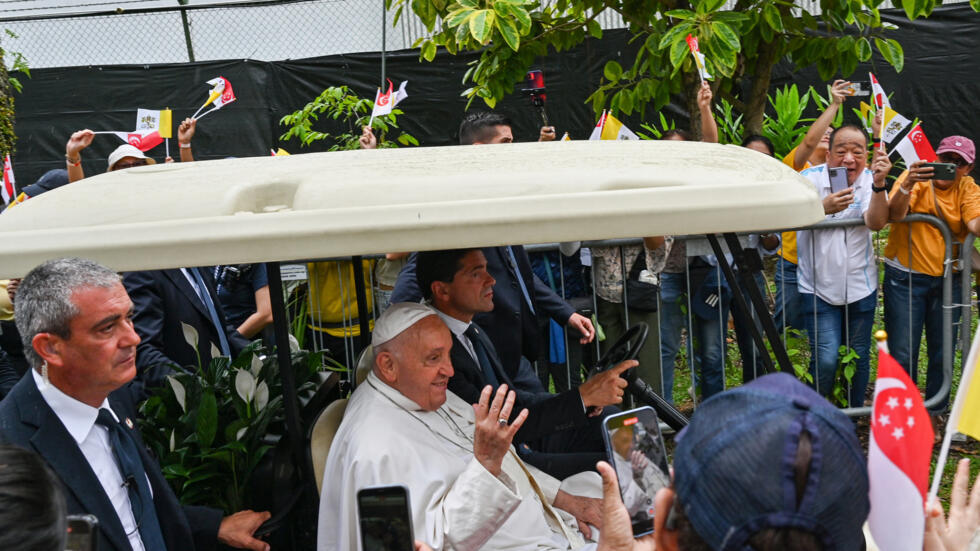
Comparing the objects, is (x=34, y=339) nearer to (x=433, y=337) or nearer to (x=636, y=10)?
(x=433, y=337)

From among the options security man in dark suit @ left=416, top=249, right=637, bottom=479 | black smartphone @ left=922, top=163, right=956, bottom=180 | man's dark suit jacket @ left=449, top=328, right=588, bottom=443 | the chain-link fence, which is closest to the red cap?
black smartphone @ left=922, top=163, right=956, bottom=180

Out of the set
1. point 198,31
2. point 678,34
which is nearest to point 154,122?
point 678,34

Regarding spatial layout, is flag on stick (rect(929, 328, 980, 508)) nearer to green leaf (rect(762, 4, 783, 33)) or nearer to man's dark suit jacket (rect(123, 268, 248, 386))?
man's dark suit jacket (rect(123, 268, 248, 386))

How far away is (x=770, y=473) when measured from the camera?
1.42 m

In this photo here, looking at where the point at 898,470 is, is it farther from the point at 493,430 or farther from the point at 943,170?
the point at 943,170

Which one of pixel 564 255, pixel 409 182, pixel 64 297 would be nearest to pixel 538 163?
pixel 409 182

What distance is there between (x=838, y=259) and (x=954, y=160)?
3.09 ft

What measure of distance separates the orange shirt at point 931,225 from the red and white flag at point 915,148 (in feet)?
0.46

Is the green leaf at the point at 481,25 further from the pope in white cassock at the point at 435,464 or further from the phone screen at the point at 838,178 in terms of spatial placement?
the phone screen at the point at 838,178

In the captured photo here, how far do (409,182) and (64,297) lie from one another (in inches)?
39.1

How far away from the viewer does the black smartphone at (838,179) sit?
5922 millimetres

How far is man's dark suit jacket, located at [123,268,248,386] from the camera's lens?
14.6 ft

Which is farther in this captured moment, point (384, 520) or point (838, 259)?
point (838, 259)

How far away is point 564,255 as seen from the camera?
6.14m
